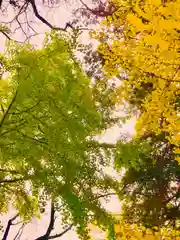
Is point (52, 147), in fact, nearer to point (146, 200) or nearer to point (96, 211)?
point (96, 211)

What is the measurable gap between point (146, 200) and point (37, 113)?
392 cm

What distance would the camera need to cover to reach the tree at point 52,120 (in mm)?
4270

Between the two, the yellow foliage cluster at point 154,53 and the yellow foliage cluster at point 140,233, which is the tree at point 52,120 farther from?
the yellow foliage cluster at point 140,233

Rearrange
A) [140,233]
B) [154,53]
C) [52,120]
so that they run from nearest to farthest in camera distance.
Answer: [154,53], [52,120], [140,233]

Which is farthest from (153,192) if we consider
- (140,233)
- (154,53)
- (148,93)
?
(154,53)

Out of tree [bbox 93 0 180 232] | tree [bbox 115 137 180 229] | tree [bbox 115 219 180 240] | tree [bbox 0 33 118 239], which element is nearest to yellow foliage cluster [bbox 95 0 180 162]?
tree [bbox 93 0 180 232]

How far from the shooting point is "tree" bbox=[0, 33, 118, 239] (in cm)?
427

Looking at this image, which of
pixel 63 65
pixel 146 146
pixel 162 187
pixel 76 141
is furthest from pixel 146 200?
pixel 63 65

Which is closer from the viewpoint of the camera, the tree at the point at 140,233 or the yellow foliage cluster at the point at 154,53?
Result: the yellow foliage cluster at the point at 154,53

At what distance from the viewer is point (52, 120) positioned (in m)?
4.58

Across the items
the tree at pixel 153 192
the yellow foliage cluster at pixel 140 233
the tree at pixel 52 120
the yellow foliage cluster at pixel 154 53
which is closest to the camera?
the yellow foliage cluster at pixel 154 53

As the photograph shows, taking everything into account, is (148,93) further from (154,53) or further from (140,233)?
(140,233)

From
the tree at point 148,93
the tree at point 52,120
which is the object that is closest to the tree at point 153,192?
the tree at point 148,93

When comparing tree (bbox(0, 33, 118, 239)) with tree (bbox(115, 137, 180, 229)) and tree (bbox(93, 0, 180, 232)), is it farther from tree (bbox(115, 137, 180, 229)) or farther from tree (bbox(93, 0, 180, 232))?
tree (bbox(115, 137, 180, 229))
